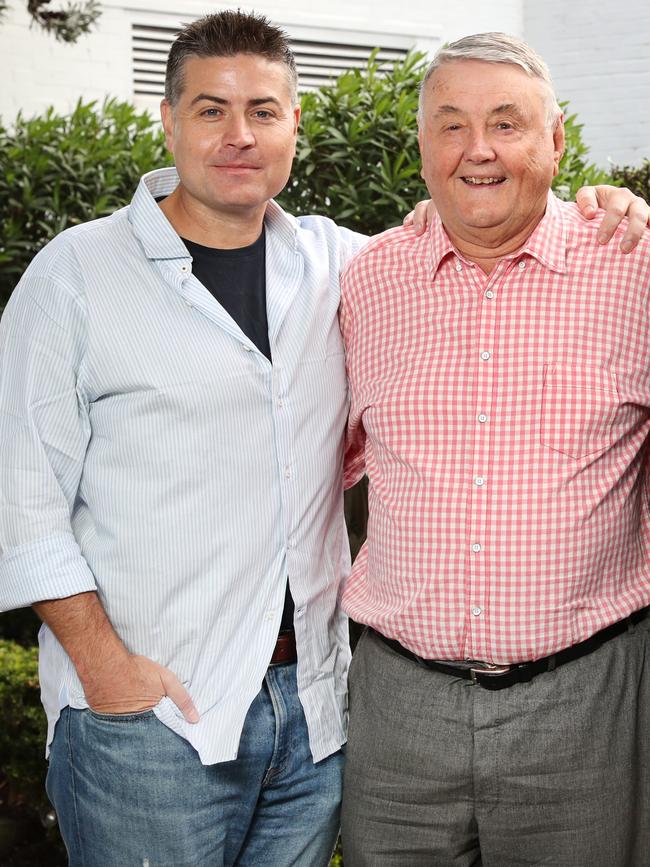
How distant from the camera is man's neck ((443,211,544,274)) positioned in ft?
7.96

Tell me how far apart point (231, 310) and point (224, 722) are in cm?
84

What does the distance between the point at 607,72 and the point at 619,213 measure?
5.88m

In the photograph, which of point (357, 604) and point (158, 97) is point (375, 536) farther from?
point (158, 97)

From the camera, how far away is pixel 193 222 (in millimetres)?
2447

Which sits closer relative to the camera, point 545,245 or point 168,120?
point 545,245

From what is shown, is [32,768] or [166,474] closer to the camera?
[166,474]

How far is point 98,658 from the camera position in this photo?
2238 millimetres

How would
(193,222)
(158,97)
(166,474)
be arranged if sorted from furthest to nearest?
(158,97) → (193,222) → (166,474)

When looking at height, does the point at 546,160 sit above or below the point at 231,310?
above

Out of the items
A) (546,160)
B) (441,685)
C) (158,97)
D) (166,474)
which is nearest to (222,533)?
(166,474)

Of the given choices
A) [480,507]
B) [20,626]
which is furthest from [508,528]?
[20,626]

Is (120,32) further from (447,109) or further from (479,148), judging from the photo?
(479,148)

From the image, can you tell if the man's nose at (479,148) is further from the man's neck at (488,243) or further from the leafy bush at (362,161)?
the leafy bush at (362,161)

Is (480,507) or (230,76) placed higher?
(230,76)
